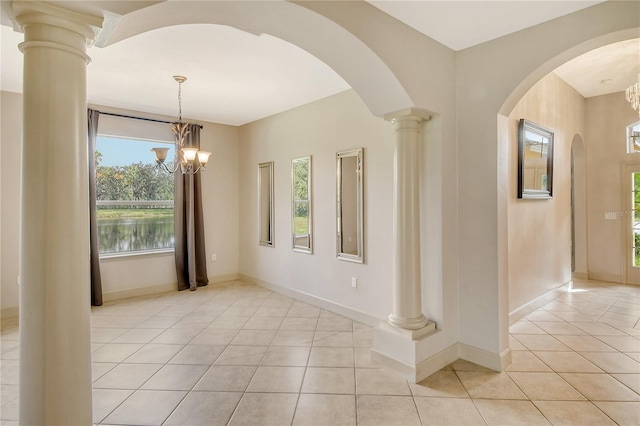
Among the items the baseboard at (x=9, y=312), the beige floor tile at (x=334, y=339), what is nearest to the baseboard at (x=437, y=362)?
the beige floor tile at (x=334, y=339)

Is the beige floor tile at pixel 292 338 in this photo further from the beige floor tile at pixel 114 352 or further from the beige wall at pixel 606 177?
the beige wall at pixel 606 177

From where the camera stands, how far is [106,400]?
234 centimetres

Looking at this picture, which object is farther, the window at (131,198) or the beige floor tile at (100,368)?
the window at (131,198)

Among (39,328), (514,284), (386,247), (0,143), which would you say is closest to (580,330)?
(514,284)

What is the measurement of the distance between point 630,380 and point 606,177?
4.14 meters

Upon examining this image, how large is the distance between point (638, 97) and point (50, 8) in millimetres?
5004

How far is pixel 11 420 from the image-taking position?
6.96 ft

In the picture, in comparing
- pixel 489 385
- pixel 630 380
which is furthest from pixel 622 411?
pixel 489 385

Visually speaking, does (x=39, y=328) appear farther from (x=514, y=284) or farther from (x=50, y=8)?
(x=514, y=284)

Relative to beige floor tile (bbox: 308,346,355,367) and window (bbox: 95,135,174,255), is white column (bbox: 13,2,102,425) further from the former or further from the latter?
window (bbox: 95,135,174,255)

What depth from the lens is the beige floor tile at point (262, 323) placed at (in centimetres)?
371

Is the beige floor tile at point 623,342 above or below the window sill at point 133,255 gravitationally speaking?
below

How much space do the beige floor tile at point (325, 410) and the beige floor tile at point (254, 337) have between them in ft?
3.43

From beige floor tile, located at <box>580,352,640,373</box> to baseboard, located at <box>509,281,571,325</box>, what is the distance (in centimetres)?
75
